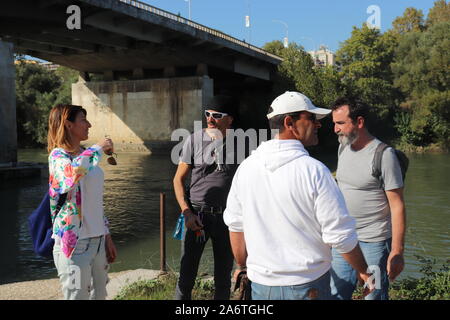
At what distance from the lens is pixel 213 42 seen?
101 ft

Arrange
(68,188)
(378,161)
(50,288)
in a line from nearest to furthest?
(68,188), (378,161), (50,288)

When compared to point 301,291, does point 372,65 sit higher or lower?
higher

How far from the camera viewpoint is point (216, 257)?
4.14 m

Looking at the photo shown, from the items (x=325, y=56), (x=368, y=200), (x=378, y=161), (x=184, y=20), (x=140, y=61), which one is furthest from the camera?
(x=325, y=56)

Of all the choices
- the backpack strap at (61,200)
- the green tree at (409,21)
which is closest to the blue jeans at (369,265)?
the backpack strap at (61,200)

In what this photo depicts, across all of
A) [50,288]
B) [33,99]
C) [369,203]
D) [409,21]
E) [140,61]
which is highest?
[409,21]

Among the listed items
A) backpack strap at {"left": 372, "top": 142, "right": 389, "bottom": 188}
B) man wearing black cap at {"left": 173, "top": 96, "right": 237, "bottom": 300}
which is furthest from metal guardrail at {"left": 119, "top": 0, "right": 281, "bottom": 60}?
backpack strap at {"left": 372, "top": 142, "right": 389, "bottom": 188}

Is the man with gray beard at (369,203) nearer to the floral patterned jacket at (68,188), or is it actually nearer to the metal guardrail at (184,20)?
the floral patterned jacket at (68,188)

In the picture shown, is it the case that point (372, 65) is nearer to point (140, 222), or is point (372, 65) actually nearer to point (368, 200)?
point (140, 222)

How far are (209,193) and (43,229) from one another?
1340 millimetres

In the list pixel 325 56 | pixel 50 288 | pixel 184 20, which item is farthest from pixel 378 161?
pixel 325 56

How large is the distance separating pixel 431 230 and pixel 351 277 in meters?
7.71

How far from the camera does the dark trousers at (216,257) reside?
4031 millimetres
